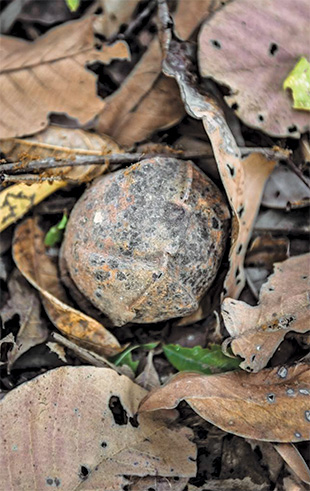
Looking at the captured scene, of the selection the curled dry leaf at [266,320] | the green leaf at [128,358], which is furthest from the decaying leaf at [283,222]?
the green leaf at [128,358]

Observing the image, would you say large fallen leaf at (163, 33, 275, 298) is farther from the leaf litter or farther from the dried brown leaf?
the dried brown leaf

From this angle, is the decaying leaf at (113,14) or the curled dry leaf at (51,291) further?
the decaying leaf at (113,14)

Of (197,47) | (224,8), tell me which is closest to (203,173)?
(197,47)

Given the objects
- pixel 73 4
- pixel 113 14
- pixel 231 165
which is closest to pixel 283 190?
pixel 231 165

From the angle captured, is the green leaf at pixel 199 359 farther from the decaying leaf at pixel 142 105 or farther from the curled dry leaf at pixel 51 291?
the decaying leaf at pixel 142 105

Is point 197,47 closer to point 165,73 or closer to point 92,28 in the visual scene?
point 165,73

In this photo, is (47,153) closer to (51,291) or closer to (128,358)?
(51,291)

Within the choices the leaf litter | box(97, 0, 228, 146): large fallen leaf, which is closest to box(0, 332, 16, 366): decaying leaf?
the leaf litter

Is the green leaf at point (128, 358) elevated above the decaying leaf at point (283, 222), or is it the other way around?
the decaying leaf at point (283, 222)
